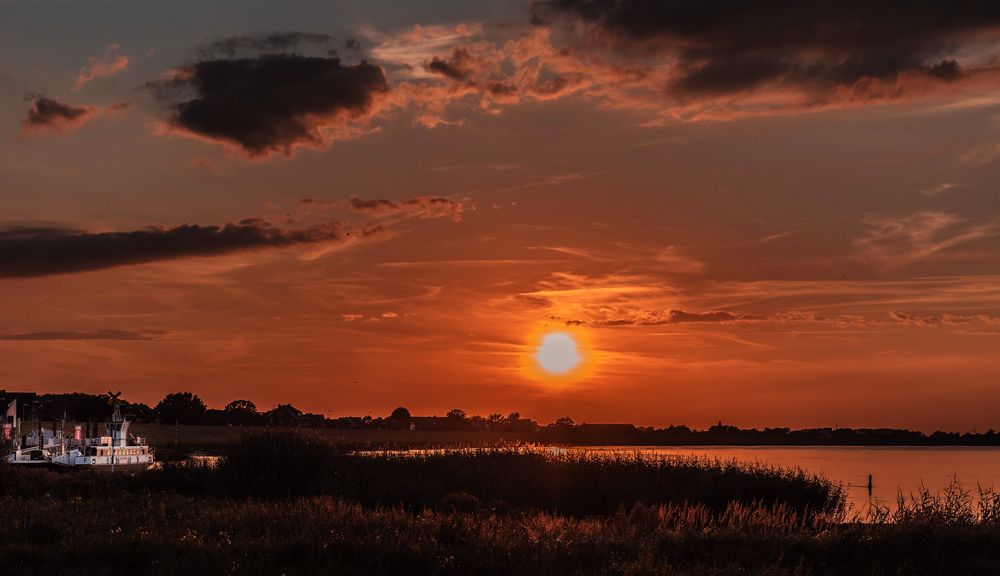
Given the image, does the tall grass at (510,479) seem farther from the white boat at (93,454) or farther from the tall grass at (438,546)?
the white boat at (93,454)

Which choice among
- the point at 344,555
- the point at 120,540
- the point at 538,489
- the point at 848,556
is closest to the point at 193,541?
the point at 120,540

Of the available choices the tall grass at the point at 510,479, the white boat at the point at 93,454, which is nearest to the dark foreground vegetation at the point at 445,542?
the tall grass at the point at 510,479

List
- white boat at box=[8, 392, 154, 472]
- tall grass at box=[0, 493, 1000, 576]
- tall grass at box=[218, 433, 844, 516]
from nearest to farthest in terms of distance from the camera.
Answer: tall grass at box=[0, 493, 1000, 576] < tall grass at box=[218, 433, 844, 516] < white boat at box=[8, 392, 154, 472]

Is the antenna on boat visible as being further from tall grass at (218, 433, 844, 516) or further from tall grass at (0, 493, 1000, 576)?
tall grass at (0, 493, 1000, 576)

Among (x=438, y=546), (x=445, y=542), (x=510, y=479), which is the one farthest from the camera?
(x=510, y=479)

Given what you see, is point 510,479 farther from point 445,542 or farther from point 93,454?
point 93,454

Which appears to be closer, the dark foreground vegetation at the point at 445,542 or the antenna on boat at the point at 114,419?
the dark foreground vegetation at the point at 445,542

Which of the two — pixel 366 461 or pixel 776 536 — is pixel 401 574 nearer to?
pixel 776 536

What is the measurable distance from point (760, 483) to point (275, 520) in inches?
1453

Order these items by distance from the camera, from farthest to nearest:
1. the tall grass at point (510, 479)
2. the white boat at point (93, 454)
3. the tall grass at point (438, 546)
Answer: the white boat at point (93, 454) < the tall grass at point (510, 479) < the tall grass at point (438, 546)

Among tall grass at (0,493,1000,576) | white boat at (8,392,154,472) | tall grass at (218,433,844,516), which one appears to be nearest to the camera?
tall grass at (0,493,1000,576)

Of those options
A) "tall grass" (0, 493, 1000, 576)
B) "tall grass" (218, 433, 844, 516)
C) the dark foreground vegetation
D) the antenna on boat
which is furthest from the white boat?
"tall grass" (0, 493, 1000, 576)

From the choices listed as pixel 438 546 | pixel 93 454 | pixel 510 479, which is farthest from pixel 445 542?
pixel 93 454

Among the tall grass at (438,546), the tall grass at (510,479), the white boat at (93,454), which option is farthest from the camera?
the white boat at (93,454)
